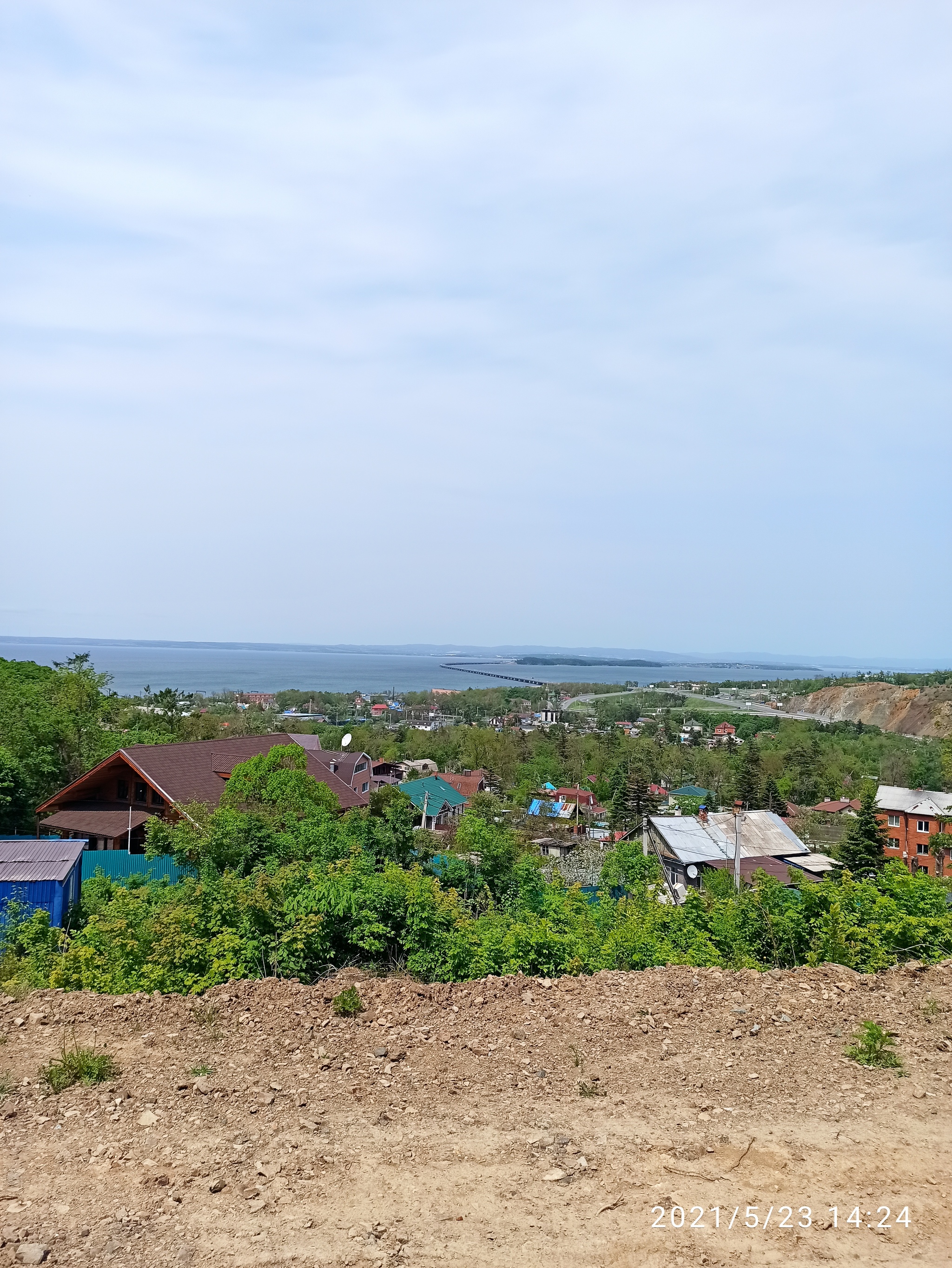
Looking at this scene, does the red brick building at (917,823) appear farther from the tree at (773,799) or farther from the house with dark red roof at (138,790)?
the house with dark red roof at (138,790)

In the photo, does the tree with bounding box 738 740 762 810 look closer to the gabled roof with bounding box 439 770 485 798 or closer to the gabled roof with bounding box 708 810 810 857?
the gabled roof with bounding box 439 770 485 798

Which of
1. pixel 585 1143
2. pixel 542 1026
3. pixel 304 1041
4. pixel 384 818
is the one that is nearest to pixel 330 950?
pixel 304 1041

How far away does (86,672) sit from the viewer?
93.3 ft

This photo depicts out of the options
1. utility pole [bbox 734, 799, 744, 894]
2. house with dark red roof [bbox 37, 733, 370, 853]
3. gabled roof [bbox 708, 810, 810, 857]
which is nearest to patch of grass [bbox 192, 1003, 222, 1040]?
utility pole [bbox 734, 799, 744, 894]

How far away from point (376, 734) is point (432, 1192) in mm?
68101

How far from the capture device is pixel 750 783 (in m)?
45.0

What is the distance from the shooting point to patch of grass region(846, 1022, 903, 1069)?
4.25 meters

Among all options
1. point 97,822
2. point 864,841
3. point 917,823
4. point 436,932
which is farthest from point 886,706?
point 436,932

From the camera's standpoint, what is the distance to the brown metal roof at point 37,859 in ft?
38.5

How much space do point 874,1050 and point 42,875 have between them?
11455mm

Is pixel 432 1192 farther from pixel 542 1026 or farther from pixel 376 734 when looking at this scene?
pixel 376 734

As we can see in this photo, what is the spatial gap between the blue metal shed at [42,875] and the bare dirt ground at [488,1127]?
7.29m

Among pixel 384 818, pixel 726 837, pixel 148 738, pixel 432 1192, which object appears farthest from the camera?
pixel 148 738

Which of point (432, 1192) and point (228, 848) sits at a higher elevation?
point (432, 1192)
